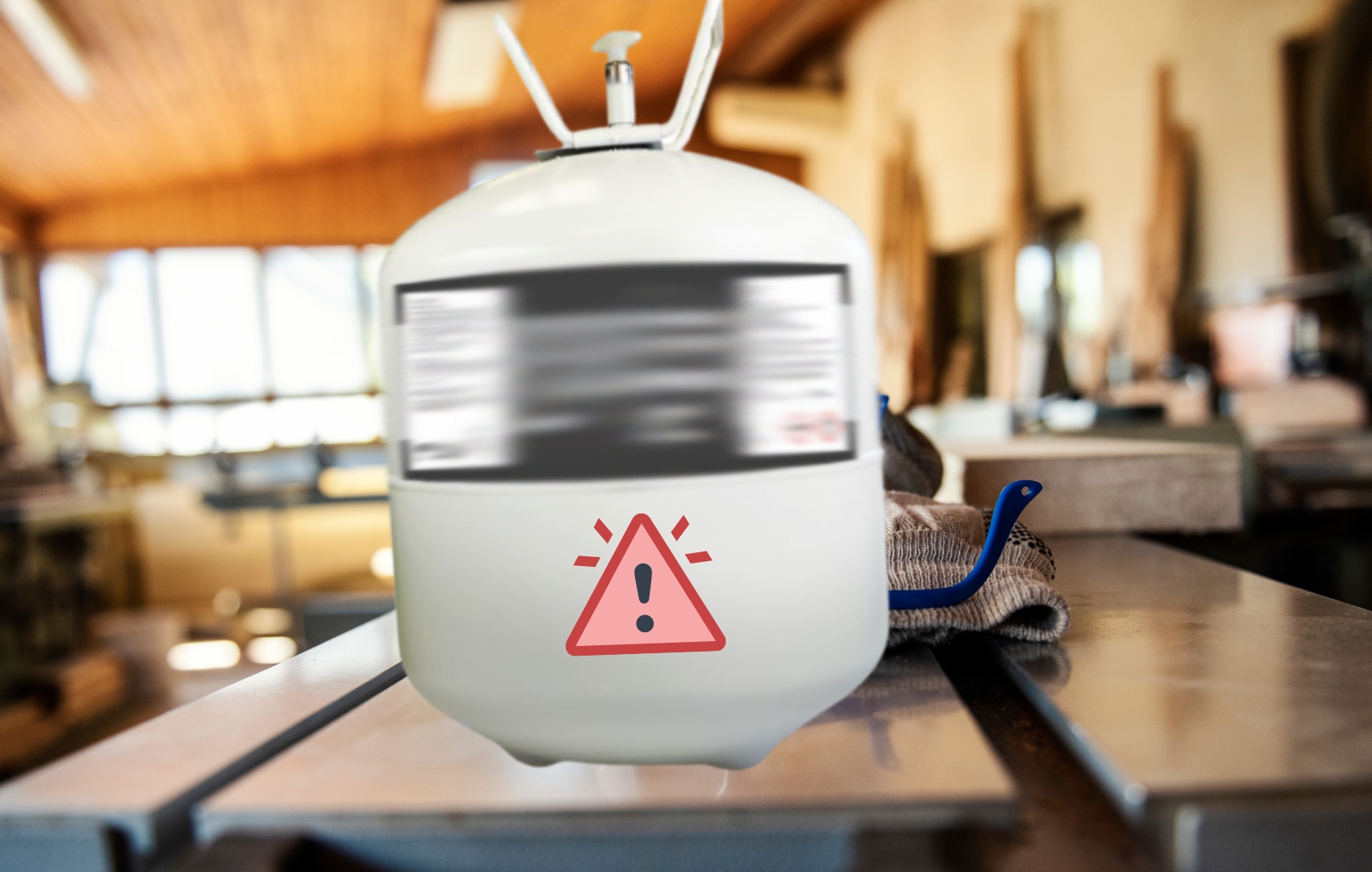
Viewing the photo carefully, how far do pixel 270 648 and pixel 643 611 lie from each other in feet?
16.5

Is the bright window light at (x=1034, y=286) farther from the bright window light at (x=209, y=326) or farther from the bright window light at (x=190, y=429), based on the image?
the bright window light at (x=190, y=429)

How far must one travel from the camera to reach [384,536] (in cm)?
674

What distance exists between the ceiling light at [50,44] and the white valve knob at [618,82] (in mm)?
4512

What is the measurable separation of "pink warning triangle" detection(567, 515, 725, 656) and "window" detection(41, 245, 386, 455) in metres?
7.46

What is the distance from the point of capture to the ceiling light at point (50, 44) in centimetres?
389

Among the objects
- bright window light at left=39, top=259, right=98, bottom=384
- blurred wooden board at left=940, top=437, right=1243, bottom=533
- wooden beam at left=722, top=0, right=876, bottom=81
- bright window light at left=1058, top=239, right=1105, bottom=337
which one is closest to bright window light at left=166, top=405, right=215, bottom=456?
bright window light at left=39, top=259, right=98, bottom=384

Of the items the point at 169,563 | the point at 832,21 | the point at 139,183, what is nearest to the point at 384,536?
the point at 169,563

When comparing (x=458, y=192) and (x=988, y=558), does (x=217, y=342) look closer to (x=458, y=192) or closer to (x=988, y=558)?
(x=458, y=192)

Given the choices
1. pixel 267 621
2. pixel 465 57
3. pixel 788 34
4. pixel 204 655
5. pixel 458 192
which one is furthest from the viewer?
pixel 788 34

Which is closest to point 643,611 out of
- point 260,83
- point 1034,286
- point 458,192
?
point 458,192

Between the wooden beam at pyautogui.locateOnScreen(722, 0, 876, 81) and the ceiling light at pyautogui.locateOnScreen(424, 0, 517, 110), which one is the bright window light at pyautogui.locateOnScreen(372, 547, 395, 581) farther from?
the wooden beam at pyautogui.locateOnScreen(722, 0, 876, 81)

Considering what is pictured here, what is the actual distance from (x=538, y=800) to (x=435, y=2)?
17.7ft

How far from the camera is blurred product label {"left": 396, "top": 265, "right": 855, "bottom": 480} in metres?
0.35

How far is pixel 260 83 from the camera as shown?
5738 mm
